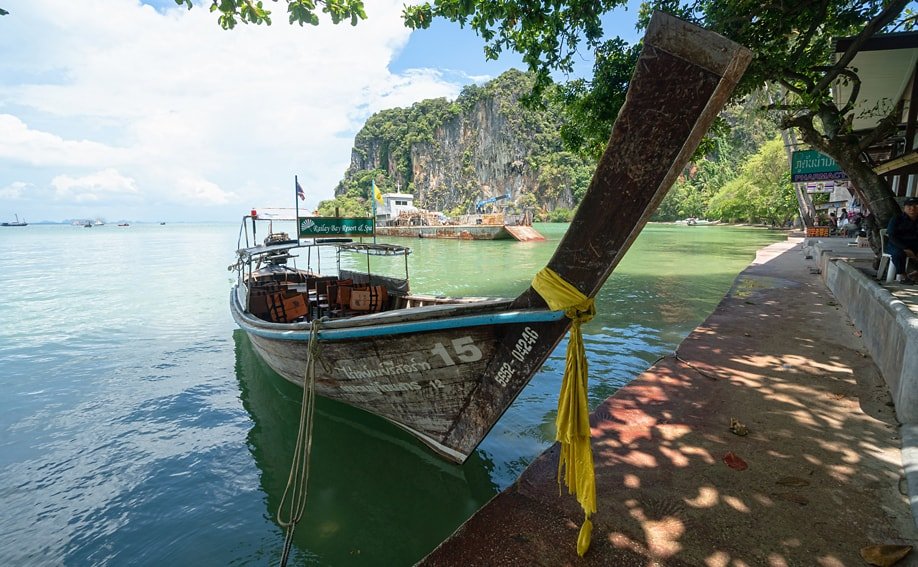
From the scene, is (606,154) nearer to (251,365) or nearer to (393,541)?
(393,541)

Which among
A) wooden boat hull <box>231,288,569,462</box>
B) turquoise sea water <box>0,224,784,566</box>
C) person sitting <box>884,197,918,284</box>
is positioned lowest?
turquoise sea water <box>0,224,784,566</box>

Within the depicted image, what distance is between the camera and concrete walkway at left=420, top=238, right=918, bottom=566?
102 inches

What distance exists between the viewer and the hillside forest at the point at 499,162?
258 feet

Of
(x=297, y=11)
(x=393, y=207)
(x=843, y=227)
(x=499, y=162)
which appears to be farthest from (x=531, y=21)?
(x=499, y=162)

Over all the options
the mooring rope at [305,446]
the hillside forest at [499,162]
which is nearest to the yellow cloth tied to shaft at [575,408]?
the mooring rope at [305,446]

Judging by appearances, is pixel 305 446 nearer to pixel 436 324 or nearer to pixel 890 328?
pixel 436 324

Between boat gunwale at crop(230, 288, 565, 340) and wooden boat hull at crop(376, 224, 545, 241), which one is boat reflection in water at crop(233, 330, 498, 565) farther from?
wooden boat hull at crop(376, 224, 545, 241)

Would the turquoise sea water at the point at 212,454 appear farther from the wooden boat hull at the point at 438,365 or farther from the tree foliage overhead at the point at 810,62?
the tree foliage overhead at the point at 810,62

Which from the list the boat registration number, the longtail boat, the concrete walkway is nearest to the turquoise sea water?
the longtail boat

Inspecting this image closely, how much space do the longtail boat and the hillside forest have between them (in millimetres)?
54339

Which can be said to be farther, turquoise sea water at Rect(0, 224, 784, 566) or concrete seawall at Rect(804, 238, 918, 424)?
turquoise sea water at Rect(0, 224, 784, 566)

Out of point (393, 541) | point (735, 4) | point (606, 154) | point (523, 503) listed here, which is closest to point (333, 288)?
point (393, 541)

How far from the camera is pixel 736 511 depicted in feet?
9.45

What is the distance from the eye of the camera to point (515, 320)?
300cm
